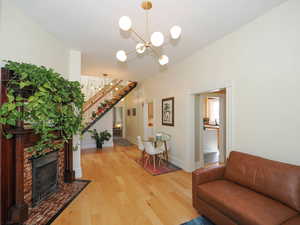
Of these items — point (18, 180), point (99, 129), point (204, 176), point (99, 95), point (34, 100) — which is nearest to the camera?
point (34, 100)

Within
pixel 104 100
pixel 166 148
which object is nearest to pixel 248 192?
pixel 166 148

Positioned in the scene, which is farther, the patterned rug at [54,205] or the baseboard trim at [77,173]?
the baseboard trim at [77,173]

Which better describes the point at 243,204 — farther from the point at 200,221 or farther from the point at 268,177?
the point at 200,221

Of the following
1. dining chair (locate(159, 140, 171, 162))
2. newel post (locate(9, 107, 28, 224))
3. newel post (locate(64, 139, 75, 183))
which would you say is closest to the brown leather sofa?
dining chair (locate(159, 140, 171, 162))

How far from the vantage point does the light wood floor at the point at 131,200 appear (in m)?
1.89

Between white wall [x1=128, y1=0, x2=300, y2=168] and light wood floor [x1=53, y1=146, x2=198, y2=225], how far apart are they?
4.55 feet

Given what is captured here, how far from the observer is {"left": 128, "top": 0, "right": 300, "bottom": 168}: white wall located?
1.73m

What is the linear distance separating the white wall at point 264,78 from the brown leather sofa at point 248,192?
0.34 meters

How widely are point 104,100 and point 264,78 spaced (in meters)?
5.50

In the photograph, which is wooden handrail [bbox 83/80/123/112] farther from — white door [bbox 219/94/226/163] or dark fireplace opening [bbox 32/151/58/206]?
white door [bbox 219/94/226/163]

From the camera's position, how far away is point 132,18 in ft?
6.78

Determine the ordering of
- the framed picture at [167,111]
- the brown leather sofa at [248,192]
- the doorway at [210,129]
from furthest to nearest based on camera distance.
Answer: the framed picture at [167,111] → the doorway at [210,129] → the brown leather sofa at [248,192]

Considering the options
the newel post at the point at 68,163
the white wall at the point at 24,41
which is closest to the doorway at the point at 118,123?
the newel post at the point at 68,163

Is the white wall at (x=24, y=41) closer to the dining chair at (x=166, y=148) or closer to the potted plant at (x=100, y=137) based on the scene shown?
the dining chair at (x=166, y=148)
